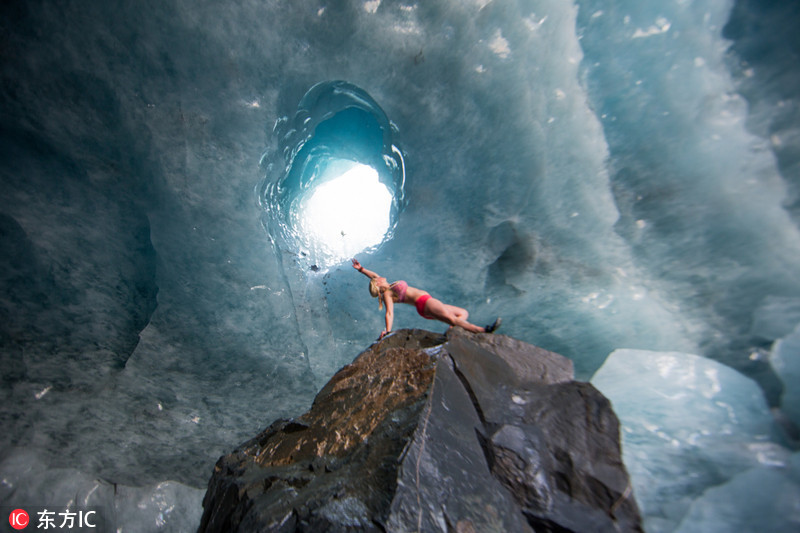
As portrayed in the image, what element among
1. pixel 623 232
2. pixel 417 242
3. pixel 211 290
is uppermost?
pixel 417 242

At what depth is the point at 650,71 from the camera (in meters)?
3.88

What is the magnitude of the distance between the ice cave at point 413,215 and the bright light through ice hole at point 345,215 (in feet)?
5.26

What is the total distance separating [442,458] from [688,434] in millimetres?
3530

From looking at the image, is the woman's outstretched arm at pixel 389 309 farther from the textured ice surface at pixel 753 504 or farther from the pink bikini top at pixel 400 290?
the textured ice surface at pixel 753 504

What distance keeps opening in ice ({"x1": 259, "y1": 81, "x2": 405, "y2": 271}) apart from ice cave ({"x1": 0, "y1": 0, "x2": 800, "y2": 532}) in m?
0.10

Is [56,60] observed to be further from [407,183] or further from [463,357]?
[463,357]

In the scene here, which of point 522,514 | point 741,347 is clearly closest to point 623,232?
point 741,347

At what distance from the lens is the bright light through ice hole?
7992 mm

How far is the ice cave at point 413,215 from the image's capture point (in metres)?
3.50

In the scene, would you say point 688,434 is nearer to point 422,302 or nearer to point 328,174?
point 422,302

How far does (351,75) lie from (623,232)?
16.2ft

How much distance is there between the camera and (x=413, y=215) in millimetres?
6020

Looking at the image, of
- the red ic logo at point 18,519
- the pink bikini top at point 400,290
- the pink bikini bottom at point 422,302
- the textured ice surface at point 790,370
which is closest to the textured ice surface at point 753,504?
the textured ice surface at point 790,370

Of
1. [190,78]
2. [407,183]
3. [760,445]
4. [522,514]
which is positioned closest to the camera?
[522,514]
